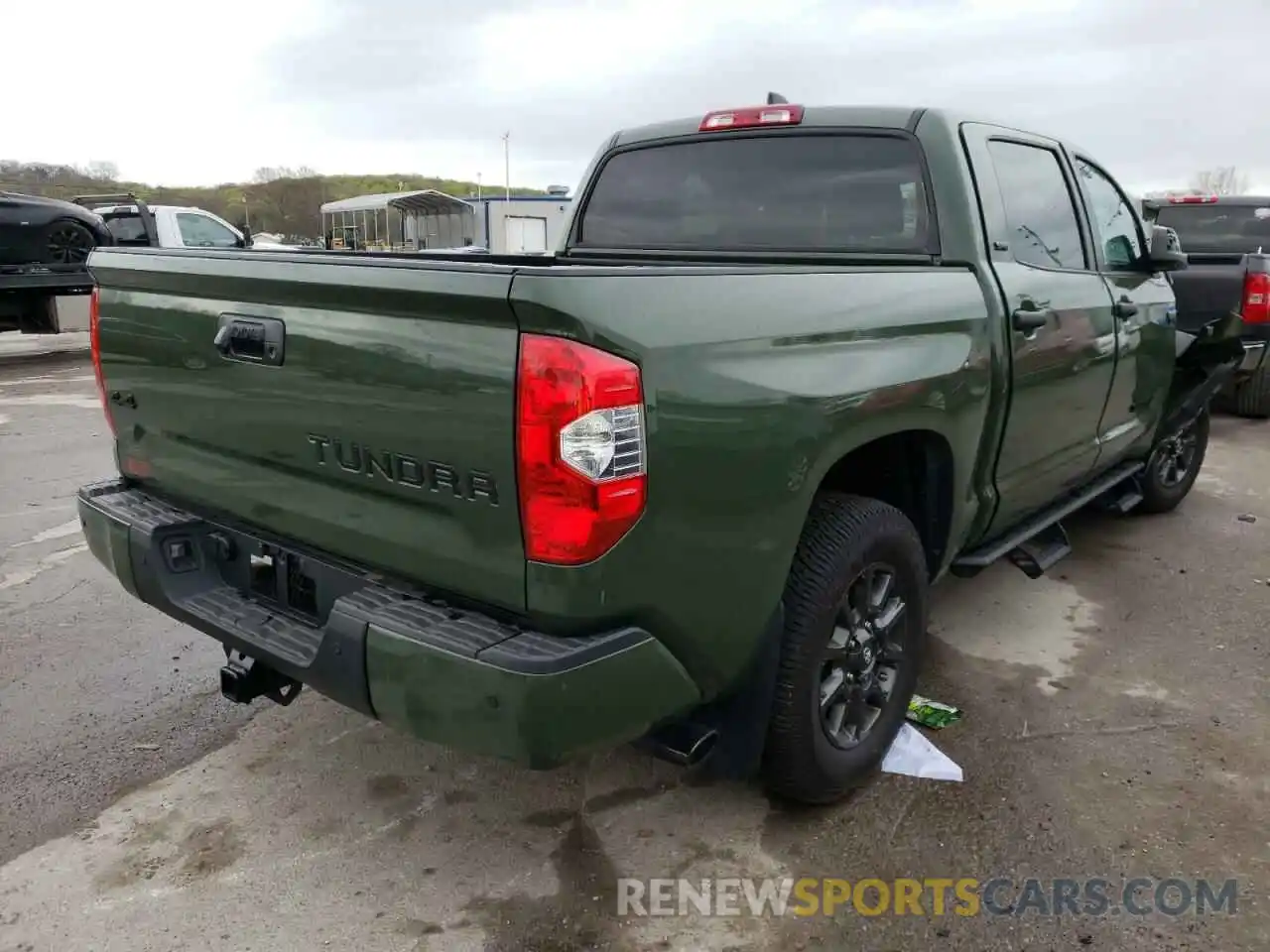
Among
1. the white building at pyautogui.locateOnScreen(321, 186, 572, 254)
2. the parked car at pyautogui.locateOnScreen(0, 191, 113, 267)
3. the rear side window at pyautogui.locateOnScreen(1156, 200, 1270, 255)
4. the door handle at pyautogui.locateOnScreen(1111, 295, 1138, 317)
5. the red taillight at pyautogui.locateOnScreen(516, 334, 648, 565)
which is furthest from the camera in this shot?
the white building at pyautogui.locateOnScreen(321, 186, 572, 254)

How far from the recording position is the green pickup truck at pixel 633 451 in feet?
6.55

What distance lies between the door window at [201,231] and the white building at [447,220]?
1738 cm

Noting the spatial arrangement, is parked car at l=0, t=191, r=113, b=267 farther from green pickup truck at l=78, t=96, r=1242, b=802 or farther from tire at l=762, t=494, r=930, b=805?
tire at l=762, t=494, r=930, b=805

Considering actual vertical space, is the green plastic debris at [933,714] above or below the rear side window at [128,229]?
below

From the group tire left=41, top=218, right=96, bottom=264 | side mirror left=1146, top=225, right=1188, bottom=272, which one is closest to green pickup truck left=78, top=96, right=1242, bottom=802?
side mirror left=1146, top=225, right=1188, bottom=272

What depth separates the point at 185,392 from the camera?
107 inches

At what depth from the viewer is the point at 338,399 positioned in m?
2.27

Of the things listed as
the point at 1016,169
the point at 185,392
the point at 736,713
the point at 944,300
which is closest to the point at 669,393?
the point at 736,713

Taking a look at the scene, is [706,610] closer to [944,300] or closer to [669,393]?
[669,393]

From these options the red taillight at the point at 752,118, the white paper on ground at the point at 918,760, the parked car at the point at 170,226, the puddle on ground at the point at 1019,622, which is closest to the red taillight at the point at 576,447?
the white paper on ground at the point at 918,760

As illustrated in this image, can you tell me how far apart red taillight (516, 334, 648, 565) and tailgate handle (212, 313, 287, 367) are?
29.8 inches

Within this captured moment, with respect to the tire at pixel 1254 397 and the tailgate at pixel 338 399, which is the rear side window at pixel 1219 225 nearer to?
the tire at pixel 1254 397

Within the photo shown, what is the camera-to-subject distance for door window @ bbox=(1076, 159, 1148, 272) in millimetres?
4277

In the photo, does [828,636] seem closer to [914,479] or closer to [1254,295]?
[914,479]
